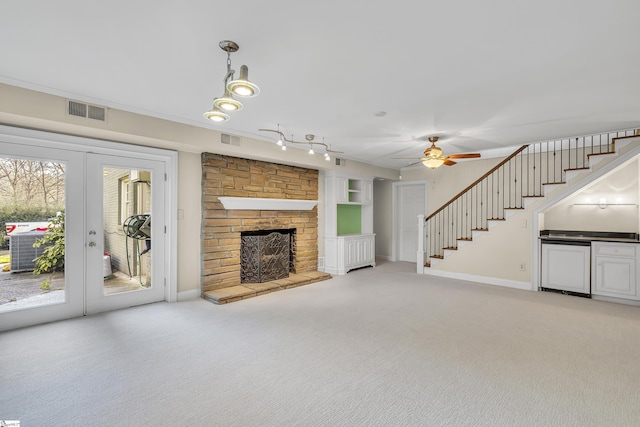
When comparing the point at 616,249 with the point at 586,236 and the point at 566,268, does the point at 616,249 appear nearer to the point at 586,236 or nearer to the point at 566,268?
the point at 566,268

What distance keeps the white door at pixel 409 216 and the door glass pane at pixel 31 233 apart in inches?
281

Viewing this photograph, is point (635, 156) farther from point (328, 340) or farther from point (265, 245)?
point (265, 245)

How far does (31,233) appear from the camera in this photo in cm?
365

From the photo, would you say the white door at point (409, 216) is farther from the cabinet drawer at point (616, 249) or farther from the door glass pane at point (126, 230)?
the door glass pane at point (126, 230)

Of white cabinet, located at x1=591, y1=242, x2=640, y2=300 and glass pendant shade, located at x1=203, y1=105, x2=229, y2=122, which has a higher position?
glass pendant shade, located at x1=203, y1=105, x2=229, y2=122

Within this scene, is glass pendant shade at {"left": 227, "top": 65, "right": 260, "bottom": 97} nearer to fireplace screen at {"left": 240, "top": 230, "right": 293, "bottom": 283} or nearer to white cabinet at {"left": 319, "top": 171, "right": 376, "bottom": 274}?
fireplace screen at {"left": 240, "top": 230, "right": 293, "bottom": 283}

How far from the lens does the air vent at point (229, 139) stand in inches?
181

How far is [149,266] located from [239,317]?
1659mm

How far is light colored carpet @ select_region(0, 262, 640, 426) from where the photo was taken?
6.79 feet

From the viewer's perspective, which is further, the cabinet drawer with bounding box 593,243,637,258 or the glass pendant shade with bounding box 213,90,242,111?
the cabinet drawer with bounding box 593,243,637,258

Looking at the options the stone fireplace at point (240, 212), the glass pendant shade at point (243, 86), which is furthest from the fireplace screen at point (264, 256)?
the glass pendant shade at point (243, 86)

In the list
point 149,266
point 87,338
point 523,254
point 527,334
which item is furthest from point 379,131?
point 87,338

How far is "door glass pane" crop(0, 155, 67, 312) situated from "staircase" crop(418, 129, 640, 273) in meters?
6.24

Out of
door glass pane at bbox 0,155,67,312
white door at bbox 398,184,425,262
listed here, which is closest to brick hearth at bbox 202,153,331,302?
door glass pane at bbox 0,155,67,312
